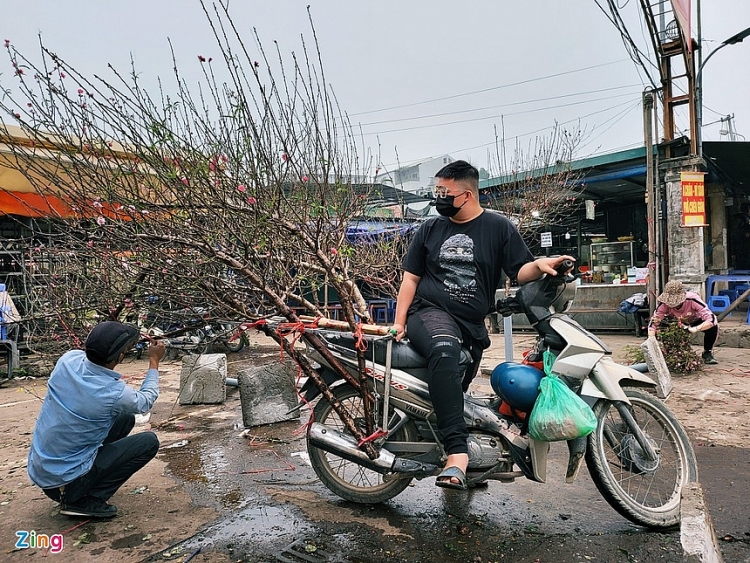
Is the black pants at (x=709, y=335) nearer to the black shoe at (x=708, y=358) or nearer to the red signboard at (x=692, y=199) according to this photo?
the black shoe at (x=708, y=358)

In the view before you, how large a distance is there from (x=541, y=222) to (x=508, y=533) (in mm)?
9388

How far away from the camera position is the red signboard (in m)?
9.13

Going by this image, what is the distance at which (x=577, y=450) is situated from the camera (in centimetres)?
287

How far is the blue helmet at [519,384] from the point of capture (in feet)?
9.78

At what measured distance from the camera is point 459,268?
3.18 meters

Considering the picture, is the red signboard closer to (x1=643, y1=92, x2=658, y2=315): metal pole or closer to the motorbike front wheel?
(x1=643, y1=92, x2=658, y2=315): metal pole

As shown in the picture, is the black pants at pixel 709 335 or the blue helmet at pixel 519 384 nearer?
the blue helmet at pixel 519 384

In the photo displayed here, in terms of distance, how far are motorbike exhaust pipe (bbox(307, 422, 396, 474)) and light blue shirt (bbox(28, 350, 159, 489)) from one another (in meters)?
1.11

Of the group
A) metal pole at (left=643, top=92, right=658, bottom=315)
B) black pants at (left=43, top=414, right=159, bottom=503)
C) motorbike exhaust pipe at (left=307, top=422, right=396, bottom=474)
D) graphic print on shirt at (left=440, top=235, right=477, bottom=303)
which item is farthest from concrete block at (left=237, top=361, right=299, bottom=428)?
metal pole at (left=643, top=92, right=658, bottom=315)

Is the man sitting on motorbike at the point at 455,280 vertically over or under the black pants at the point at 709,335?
over

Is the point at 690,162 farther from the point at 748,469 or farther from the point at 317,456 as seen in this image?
the point at 317,456

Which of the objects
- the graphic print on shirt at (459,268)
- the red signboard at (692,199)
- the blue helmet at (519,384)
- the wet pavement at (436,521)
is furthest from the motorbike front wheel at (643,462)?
the red signboard at (692,199)

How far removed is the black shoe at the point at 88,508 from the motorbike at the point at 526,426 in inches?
53.9

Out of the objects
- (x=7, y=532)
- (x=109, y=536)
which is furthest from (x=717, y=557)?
(x=7, y=532)
